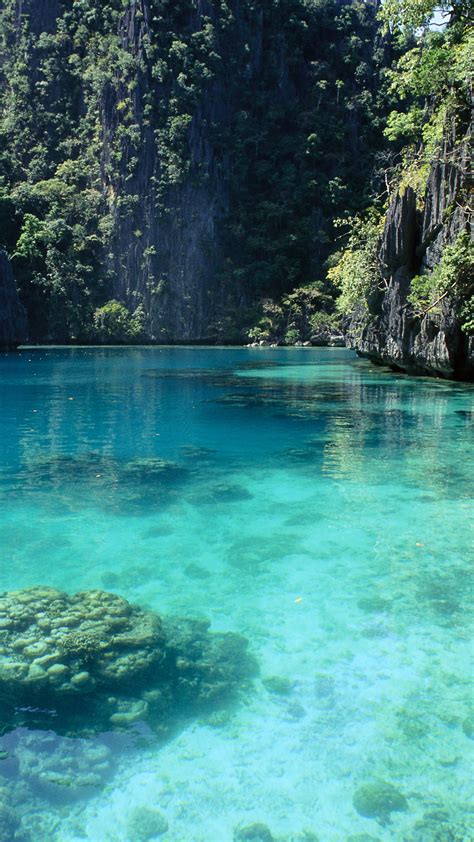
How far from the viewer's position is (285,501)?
Answer: 7.21 meters

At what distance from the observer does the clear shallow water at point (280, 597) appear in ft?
8.63

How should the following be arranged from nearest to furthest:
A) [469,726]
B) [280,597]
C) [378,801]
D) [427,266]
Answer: [378,801] < [469,726] < [280,597] < [427,266]

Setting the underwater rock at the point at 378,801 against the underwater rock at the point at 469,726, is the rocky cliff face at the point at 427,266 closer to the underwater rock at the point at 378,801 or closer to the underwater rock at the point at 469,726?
the underwater rock at the point at 469,726

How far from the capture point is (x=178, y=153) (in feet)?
209

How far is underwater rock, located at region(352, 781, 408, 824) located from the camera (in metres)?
2.54

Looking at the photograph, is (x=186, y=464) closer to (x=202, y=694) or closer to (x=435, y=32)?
(x=202, y=694)

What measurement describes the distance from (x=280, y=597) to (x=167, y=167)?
65.7 meters

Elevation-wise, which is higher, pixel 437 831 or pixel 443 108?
pixel 443 108

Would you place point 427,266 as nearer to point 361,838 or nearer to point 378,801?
point 378,801

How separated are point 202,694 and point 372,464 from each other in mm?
6309

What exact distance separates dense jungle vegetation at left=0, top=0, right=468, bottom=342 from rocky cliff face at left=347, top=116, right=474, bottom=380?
37046 millimetres

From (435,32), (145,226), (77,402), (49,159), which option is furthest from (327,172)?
(77,402)

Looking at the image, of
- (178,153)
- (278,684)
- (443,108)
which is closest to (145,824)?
(278,684)

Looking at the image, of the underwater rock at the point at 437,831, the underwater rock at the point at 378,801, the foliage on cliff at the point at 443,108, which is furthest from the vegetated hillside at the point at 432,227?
the underwater rock at the point at 437,831
